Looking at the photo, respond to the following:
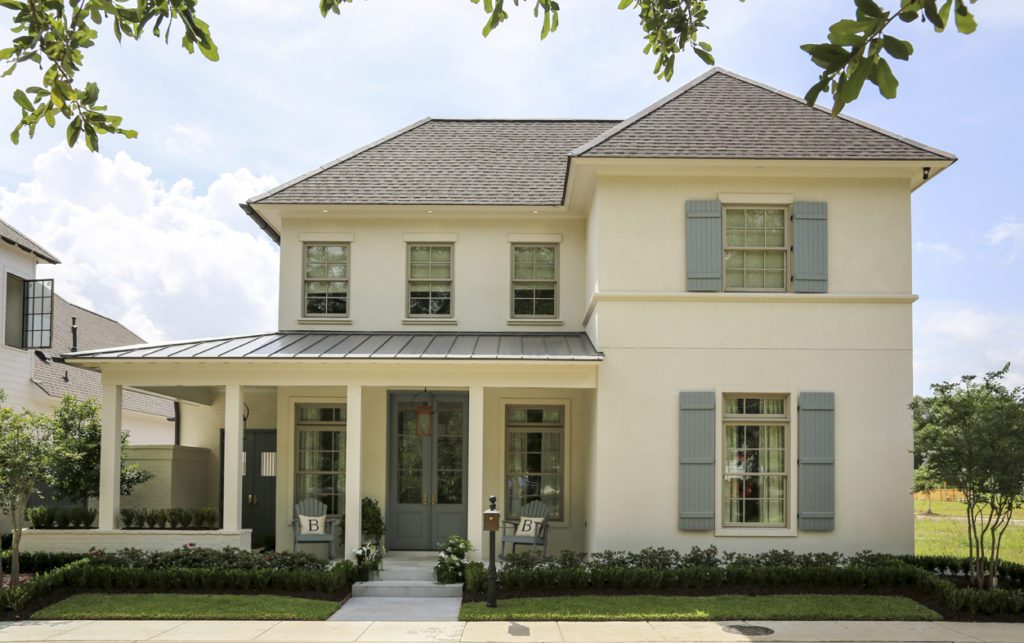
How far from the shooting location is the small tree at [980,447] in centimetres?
1165

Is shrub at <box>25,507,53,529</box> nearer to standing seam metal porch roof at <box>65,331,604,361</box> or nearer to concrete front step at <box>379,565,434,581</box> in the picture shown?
standing seam metal porch roof at <box>65,331,604,361</box>

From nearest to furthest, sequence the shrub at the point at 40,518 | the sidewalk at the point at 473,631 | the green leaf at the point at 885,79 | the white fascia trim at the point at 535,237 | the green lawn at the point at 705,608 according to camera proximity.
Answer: the green leaf at the point at 885,79 → the sidewalk at the point at 473,631 → the green lawn at the point at 705,608 → the shrub at the point at 40,518 → the white fascia trim at the point at 535,237

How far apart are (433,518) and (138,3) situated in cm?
1201

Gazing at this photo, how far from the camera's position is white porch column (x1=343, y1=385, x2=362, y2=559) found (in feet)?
45.0

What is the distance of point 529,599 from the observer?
11.9 metres

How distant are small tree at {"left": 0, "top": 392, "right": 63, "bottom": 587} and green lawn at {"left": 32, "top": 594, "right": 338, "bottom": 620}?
0.99 m

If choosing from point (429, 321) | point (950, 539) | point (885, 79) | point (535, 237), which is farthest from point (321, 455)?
point (885, 79)

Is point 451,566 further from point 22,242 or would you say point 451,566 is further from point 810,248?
point 22,242

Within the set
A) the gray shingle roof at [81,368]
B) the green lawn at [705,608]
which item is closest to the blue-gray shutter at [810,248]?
the green lawn at [705,608]

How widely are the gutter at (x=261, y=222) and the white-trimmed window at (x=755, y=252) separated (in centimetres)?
839

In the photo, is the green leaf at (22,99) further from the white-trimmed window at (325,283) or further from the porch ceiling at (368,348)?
the white-trimmed window at (325,283)

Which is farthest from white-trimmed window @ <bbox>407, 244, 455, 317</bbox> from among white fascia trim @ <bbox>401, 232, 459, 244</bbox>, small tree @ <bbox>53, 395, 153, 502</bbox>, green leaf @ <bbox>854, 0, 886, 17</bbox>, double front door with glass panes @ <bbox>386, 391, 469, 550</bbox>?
green leaf @ <bbox>854, 0, 886, 17</bbox>

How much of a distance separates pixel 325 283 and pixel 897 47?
1388cm

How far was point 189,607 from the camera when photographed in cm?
1151
